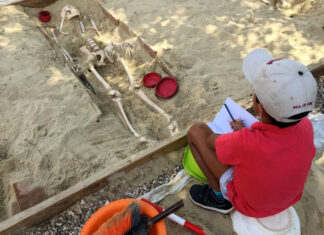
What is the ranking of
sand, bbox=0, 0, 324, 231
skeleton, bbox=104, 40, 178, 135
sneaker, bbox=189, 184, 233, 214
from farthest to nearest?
skeleton, bbox=104, 40, 178, 135
sand, bbox=0, 0, 324, 231
sneaker, bbox=189, 184, 233, 214

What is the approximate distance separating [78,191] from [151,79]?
2108mm

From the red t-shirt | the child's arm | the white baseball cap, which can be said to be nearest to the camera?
the white baseball cap

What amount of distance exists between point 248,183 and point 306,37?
11.4 ft

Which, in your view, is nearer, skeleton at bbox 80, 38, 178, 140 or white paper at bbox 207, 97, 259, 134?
white paper at bbox 207, 97, 259, 134

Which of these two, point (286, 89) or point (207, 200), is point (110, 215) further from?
point (286, 89)

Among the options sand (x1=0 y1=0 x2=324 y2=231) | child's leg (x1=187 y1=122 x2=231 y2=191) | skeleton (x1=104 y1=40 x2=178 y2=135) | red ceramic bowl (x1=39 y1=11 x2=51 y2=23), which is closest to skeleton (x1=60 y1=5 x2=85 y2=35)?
sand (x1=0 y1=0 x2=324 y2=231)

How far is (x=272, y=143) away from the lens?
56.7 inches

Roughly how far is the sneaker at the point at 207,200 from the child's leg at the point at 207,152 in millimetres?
150

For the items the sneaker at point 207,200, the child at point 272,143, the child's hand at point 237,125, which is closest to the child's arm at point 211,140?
the child at point 272,143

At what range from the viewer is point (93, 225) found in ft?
4.97

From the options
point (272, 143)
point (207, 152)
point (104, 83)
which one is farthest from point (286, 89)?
point (104, 83)

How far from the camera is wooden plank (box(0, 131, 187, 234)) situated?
1989mm

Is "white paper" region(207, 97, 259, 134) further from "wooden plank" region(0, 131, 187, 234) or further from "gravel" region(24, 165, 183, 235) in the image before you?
"gravel" region(24, 165, 183, 235)

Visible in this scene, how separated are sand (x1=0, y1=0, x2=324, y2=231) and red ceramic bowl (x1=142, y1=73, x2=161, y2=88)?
0.13 meters
